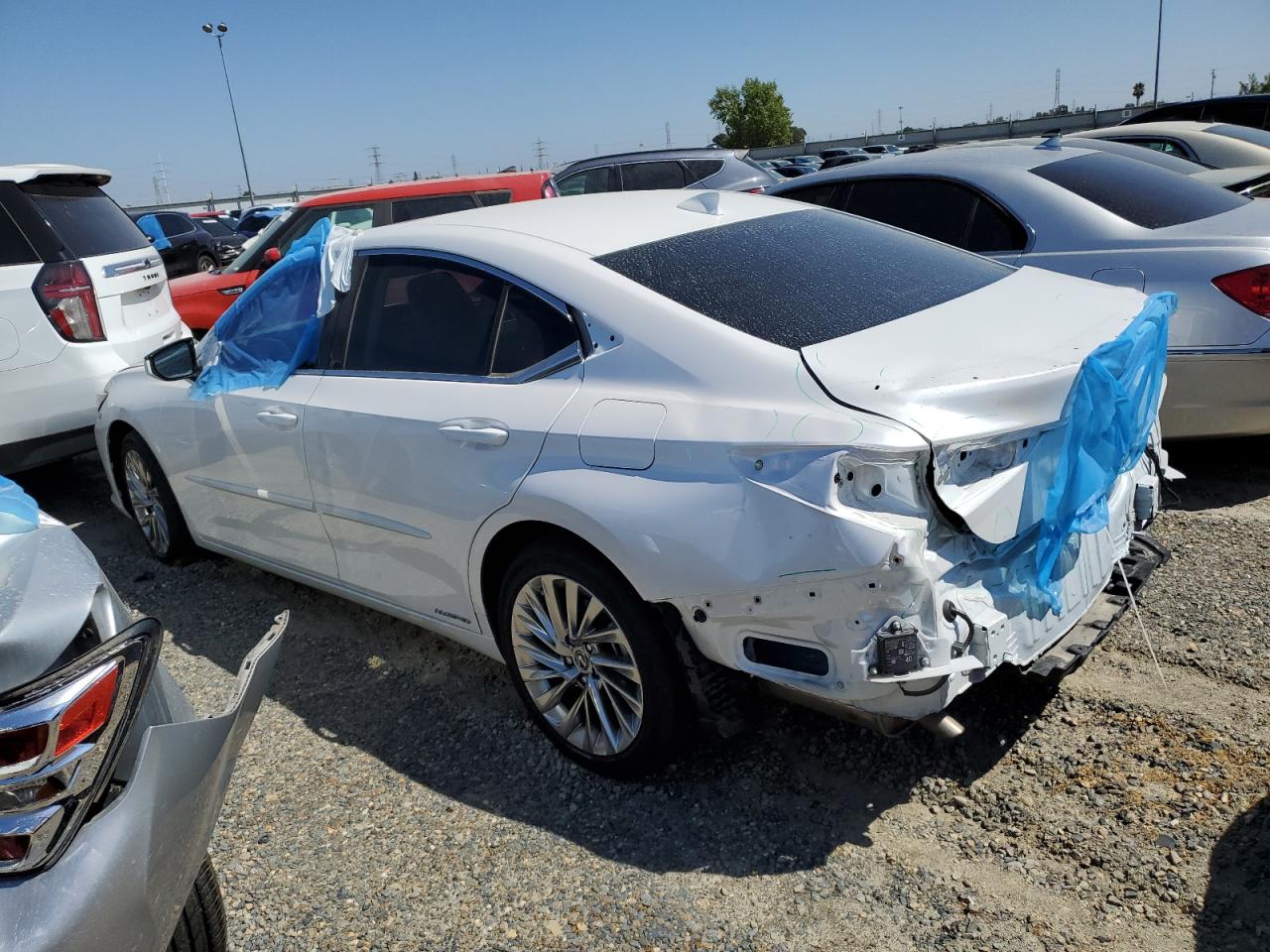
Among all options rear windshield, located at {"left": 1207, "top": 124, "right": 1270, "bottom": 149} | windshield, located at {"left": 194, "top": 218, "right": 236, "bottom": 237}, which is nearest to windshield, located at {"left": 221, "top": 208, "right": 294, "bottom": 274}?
rear windshield, located at {"left": 1207, "top": 124, "right": 1270, "bottom": 149}

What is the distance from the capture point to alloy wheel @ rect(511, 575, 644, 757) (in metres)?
2.92

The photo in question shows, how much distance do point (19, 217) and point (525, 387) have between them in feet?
14.7

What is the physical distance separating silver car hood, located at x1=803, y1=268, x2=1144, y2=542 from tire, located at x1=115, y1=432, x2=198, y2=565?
140 inches

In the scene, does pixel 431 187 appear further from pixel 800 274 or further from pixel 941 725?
pixel 941 725

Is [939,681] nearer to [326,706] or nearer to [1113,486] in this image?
[1113,486]

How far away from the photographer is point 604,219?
3496 mm

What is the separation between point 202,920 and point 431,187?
23.5 ft

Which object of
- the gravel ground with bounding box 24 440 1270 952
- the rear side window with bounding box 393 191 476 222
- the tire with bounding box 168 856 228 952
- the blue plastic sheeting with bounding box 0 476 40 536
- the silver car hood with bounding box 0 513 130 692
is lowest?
the gravel ground with bounding box 24 440 1270 952

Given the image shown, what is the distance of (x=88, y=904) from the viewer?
5.21 ft

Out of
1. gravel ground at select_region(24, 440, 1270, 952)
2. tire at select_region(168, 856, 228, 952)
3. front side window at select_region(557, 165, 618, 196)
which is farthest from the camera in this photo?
front side window at select_region(557, 165, 618, 196)

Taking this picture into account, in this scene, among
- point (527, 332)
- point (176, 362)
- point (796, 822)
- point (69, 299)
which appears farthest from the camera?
point (69, 299)

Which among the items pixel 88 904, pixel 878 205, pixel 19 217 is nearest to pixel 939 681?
pixel 88 904

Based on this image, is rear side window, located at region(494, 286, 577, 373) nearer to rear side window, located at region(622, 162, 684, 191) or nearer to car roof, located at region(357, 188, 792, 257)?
car roof, located at region(357, 188, 792, 257)

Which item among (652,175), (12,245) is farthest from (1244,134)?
(12,245)
